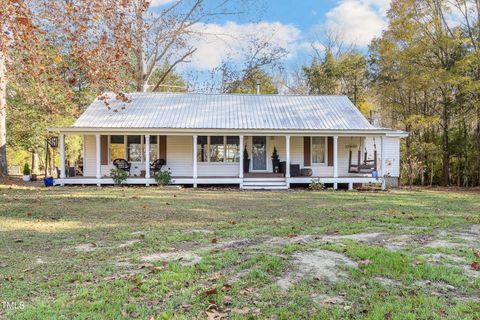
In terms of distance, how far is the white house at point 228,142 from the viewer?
16.3 metres

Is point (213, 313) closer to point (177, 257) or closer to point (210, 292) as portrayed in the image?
point (210, 292)


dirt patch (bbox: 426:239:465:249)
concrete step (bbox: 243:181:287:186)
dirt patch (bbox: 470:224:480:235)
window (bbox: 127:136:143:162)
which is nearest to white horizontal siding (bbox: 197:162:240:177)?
concrete step (bbox: 243:181:287:186)

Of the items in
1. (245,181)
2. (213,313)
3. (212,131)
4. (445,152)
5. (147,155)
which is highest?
(212,131)

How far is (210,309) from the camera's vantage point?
322 cm

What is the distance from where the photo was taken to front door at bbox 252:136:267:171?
18094mm

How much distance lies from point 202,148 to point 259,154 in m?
2.80

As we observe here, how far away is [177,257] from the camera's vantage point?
4691mm

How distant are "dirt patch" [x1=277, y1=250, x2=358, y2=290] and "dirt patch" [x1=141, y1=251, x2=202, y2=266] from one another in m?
1.19

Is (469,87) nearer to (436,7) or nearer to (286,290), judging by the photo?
(436,7)

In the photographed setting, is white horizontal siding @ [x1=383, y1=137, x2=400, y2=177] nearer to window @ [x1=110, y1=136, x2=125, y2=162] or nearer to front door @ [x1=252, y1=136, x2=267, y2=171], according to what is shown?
front door @ [x1=252, y1=136, x2=267, y2=171]

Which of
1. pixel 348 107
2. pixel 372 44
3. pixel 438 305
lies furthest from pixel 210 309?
pixel 372 44

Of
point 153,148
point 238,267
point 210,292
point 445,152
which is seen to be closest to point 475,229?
point 238,267

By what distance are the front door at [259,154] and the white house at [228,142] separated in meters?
0.05

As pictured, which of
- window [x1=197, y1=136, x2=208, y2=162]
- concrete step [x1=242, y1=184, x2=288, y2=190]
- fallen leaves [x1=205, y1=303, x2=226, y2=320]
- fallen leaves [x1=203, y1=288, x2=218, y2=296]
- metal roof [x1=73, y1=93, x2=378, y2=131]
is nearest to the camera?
fallen leaves [x1=205, y1=303, x2=226, y2=320]
